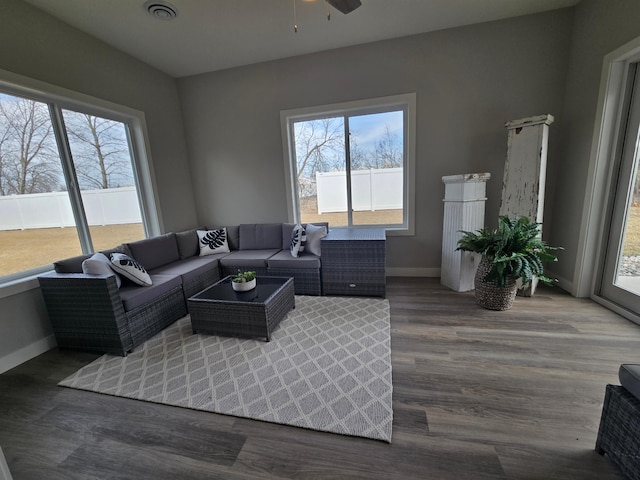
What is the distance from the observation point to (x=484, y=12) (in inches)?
110

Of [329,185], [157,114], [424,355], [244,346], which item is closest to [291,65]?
[329,185]

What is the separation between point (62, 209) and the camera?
2658 mm

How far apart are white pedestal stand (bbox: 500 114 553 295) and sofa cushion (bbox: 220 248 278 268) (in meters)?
2.64

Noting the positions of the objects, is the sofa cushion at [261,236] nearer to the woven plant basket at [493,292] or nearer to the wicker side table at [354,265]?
the wicker side table at [354,265]

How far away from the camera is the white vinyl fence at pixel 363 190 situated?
11.9 feet

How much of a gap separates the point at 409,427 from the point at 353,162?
10.1 ft

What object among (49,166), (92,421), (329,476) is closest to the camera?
(329,476)

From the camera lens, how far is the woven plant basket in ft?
8.42

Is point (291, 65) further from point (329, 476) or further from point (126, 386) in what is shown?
point (329, 476)

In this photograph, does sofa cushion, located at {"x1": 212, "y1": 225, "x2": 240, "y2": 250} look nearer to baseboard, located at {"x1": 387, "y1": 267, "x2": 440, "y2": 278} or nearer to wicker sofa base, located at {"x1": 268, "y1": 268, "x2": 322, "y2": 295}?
wicker sofa base, located at {"x1": 268, "y1": 268, "x2": 322, "y2": 295}

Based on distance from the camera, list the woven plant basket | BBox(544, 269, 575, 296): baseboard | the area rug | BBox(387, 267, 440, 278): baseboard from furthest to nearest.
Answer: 1. BBox(387, 267, 440, 278): baseboard
2. BBox(544, 269, 575, 296): baseboard
3. the woven plant basket
4. the area rug

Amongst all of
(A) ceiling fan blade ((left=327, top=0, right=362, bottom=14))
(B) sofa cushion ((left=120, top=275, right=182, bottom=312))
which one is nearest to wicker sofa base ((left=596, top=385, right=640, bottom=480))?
(A) ceiling fan blade ((left=327, top=0, right=362, bottom=14))

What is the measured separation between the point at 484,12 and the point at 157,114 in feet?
13.5

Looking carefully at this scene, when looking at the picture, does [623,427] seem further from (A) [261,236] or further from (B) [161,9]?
(B) [161,9]
